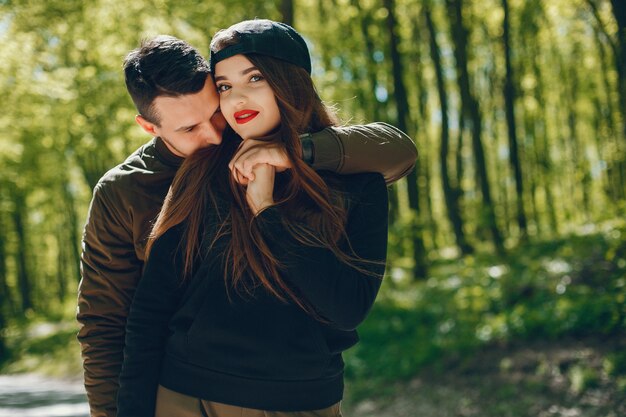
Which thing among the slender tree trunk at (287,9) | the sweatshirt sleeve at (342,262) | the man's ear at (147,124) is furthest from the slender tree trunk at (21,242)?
the sweatshirt sleeve at (342,262)

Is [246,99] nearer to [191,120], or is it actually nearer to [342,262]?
[191,120]

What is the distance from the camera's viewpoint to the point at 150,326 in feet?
7.11

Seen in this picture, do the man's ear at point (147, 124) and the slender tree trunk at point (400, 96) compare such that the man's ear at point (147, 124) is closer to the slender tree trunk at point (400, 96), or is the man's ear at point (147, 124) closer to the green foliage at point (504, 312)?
the green foliage at point (504, 312)

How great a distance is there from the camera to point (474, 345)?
9.44m

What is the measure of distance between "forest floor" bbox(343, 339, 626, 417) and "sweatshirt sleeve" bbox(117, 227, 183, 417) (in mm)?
5874

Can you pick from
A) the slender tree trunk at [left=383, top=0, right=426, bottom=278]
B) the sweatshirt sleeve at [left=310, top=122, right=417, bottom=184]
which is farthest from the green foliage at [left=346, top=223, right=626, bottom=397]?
the sweatshirt sleeve at [left=310, top=122, right=417, bottom=184]

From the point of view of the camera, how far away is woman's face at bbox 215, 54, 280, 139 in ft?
7.39

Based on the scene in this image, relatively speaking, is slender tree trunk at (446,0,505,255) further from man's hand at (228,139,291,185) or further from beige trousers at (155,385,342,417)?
beige trousers at (155,385,342,417)

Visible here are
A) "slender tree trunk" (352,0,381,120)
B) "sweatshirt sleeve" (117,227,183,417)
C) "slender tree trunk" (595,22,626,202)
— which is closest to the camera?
"sweatshirt sleeve" (117,227,183,417)

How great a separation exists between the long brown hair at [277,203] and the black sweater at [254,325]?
0.11 feet

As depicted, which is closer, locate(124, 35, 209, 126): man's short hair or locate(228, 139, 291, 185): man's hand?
locate(228, 139, 291, 185): man's hand

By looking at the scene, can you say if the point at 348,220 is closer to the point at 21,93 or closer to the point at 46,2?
the point at 46,2

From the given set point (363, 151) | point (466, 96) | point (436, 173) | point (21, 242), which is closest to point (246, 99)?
point (363, 151)

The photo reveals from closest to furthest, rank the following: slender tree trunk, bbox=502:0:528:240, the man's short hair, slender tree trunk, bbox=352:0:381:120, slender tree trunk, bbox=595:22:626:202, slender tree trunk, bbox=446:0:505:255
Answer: the man's short hair → slender tree trunk, bbox=595:22:626:202 → slender tree trunk, bbox=502:0:528:240 → slender tree trunk, bbox=446:0:505:255 → slender tree trunk, bbox=352:0:381:120
